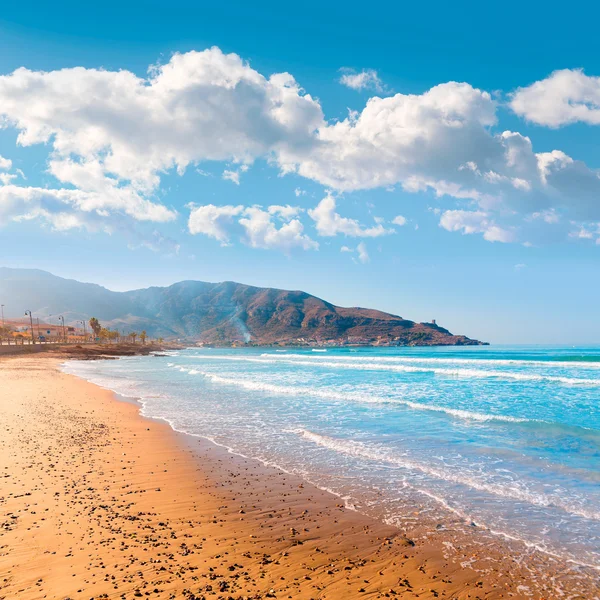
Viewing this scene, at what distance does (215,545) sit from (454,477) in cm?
580

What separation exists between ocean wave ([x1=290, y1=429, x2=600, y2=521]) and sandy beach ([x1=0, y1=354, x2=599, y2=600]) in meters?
2.32

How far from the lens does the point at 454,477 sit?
912cm

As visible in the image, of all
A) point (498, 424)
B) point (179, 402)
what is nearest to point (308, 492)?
point (498, 424)

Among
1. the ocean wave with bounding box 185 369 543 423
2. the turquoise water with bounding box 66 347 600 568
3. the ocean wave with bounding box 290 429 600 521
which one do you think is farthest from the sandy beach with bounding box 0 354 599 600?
the ocean wave with bounding box 185 369 543 423

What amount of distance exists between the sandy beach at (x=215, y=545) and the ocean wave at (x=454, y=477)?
2.32 metres

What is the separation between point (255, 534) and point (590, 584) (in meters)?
4.43

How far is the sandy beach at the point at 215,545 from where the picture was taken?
4730mm

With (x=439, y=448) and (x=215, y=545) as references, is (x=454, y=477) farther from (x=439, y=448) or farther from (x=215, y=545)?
(x=215, y=545)

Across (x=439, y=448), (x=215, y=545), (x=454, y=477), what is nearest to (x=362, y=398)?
(x=439, y=448)

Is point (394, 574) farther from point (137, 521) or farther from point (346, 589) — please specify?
point (137, 521)

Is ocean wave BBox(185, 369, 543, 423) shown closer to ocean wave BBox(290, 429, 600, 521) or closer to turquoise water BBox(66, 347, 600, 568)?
turquoise water BBox(66, 347, 600, 568)

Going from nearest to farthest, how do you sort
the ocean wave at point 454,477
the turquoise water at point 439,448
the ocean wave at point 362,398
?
the turquoise water at point 439,448
the ocean wave at point 454,477
the ocean wave at point 362,398

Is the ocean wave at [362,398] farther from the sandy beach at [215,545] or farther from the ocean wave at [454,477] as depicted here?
the sandy beach at [215,545]

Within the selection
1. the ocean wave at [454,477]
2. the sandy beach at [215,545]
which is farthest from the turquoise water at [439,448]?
the sandy beach at [215,545]
